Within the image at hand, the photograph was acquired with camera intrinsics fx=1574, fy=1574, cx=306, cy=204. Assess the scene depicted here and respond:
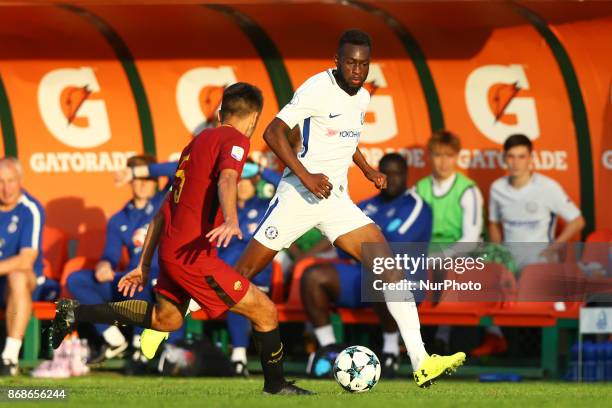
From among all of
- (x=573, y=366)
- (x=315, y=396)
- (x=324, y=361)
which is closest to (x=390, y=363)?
(x=324, y=361)

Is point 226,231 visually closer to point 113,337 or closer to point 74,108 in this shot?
point 113,337

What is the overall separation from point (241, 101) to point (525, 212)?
4.75 m

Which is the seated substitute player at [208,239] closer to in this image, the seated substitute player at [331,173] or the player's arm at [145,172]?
the seated substitute player at [331,173]

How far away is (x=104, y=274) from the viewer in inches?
502

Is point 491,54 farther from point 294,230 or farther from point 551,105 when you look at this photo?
point 294,230

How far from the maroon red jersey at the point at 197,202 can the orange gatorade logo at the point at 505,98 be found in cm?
526

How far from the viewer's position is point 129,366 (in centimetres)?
1280

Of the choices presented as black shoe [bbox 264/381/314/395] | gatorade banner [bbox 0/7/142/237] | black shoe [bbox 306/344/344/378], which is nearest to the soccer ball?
black shoe [bbox 264/381/314/395]

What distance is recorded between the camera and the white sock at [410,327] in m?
9.39

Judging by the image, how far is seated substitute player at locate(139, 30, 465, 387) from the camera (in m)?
9.44

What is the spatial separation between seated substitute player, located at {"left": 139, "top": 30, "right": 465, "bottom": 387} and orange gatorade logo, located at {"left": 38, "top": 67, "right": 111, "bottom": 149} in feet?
15.3

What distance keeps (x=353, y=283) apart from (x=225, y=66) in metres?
2.69

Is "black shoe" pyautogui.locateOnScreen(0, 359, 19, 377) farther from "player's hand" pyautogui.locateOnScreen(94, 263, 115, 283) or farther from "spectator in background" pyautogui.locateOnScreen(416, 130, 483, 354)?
"spectator in background" pyautogui.locateOnScreen(416, 130, 483, 354)

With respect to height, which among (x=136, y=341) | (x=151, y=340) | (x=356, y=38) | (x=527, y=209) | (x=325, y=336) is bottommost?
(x=151, y=340)
